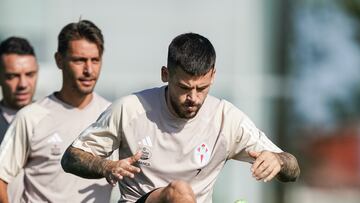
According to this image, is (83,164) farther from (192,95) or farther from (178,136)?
(192,95)

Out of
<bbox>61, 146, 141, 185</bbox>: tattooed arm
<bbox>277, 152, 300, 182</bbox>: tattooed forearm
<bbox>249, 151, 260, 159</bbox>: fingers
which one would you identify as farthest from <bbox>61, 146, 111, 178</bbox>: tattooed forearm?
<bbox>277, 152, 300, 182</bbox>: tattooed forearm

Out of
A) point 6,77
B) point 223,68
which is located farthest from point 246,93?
point 6,77

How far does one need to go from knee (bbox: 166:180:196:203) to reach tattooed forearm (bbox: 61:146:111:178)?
1.62 feet

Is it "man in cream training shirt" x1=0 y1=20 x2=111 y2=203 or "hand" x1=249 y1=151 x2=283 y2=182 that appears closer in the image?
"hand" x1=249 y1=151 x2=283 y2=182

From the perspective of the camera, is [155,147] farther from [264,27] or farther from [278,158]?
[264,27]

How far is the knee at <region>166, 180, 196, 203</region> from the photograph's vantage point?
10258 millimetres

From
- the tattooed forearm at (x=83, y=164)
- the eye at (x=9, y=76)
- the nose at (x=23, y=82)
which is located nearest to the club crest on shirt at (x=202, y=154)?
the tattooed forearm at (x=83, y=164)

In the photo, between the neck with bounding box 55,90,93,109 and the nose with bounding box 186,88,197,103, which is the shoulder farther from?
the nose with bounding box 186,88,197,103

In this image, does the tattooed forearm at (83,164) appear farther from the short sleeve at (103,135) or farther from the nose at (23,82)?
the nose at (23,82)

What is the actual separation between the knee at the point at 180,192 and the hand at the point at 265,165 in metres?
0.46

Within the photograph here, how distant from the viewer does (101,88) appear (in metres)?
26.8

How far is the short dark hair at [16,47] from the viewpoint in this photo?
1405cm

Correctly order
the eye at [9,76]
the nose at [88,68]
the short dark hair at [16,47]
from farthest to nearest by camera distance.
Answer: the short dark hair at [16,47] < the eye at [9,76] < the nose at [88,68]

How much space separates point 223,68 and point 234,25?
0.80m
